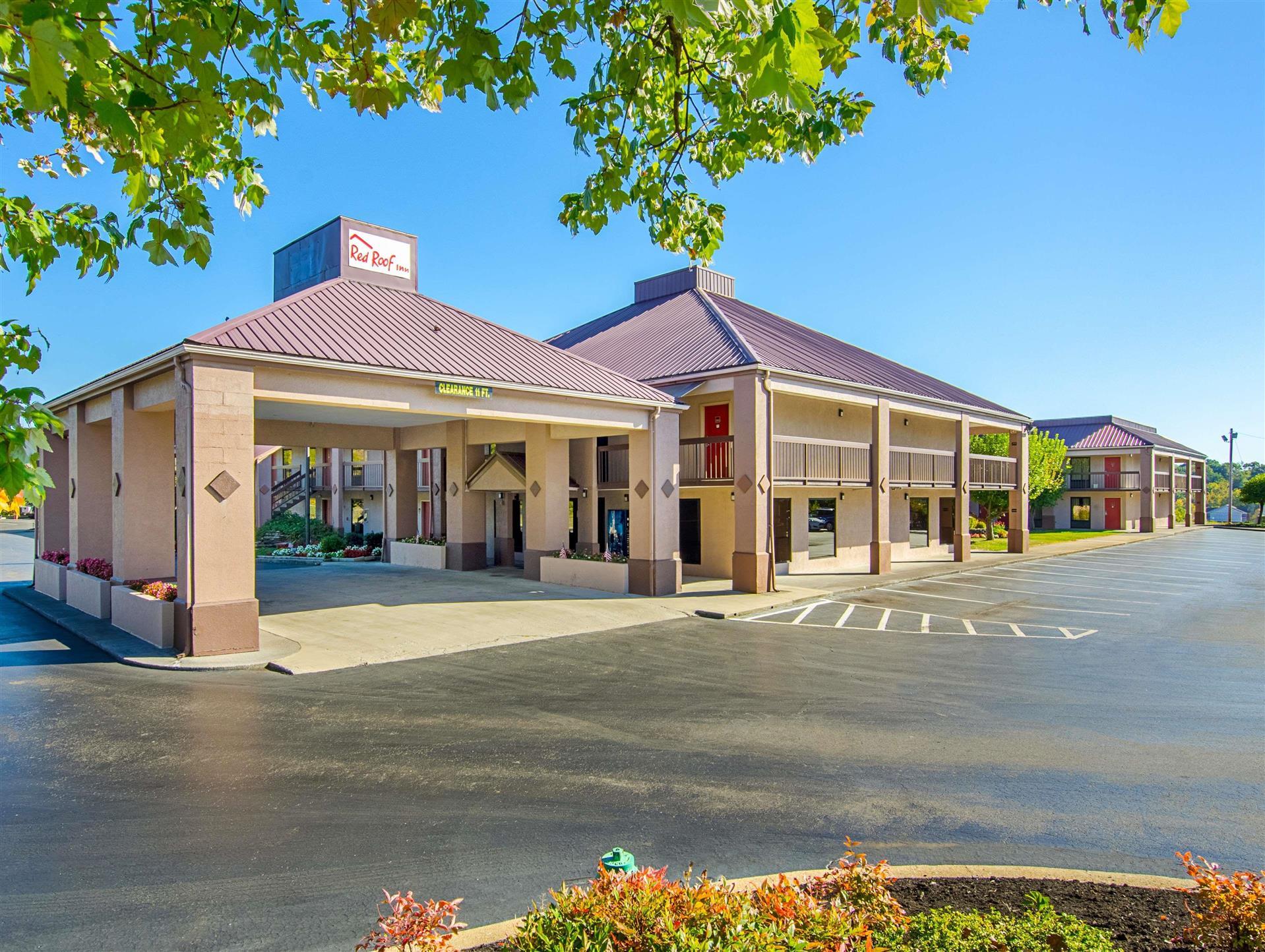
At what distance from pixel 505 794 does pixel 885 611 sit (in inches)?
513

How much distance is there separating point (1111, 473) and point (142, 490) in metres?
58.4

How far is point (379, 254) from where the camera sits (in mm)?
20453

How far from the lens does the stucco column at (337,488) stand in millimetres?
37656

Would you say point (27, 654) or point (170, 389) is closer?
point (27, 654)

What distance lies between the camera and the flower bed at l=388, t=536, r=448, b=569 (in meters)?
26.3

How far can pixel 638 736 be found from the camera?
8.02 m

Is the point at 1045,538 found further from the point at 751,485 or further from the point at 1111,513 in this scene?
the point at 751,485

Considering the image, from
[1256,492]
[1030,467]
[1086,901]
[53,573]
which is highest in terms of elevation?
[1030,467]

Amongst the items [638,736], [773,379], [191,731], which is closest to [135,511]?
[191,731]

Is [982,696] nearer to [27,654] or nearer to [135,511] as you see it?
[27,654]

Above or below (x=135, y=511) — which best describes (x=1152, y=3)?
above

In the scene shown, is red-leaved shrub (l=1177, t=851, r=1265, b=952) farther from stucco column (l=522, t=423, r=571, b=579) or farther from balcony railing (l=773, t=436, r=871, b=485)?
stucco column (l=522, t=423, r=571, b=579)

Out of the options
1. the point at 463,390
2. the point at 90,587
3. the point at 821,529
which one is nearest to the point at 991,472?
the point at 821,529

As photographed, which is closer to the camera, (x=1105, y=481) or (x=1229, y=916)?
(x=1229, y=916)
